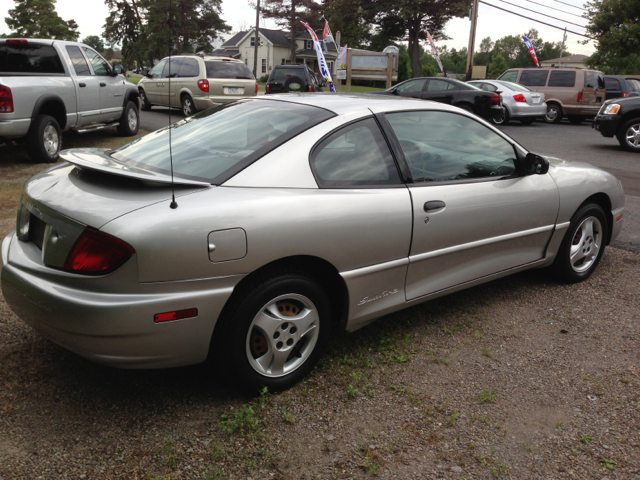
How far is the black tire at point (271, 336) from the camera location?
102 inches

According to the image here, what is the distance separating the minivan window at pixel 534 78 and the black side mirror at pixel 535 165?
17.0 metres

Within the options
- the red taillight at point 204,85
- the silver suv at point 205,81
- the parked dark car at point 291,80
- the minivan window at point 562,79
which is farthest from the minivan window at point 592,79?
the red taillight at point 204,85

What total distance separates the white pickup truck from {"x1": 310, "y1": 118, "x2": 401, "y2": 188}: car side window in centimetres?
646

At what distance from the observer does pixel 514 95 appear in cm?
1733

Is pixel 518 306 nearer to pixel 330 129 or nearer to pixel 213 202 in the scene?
pixel 330 129

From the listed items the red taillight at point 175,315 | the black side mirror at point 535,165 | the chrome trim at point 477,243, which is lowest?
the red taillight at point 175,315

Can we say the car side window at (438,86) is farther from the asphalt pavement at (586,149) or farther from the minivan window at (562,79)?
the minivan window at (562,79)

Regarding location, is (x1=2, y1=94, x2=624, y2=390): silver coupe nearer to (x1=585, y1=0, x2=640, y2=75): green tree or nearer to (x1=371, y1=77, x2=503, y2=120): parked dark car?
(x1=371, y1=77, x2=503, y2=120): parked dark car

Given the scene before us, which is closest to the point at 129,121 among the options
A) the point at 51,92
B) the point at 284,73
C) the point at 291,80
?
the point at 51,92

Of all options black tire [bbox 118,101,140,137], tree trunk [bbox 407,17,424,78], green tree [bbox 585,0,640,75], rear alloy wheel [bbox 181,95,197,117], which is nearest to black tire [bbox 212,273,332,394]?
black tire [bbox 118,101,140,137]

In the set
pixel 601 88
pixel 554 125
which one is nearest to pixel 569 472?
pixel 554 125

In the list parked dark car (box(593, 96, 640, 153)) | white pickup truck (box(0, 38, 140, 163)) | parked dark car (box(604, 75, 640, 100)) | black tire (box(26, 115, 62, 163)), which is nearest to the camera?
white pickup truck (box(0, 38, 140, 163))

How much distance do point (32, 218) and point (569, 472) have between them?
9.12 feet

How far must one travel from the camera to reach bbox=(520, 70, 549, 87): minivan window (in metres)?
19.1
